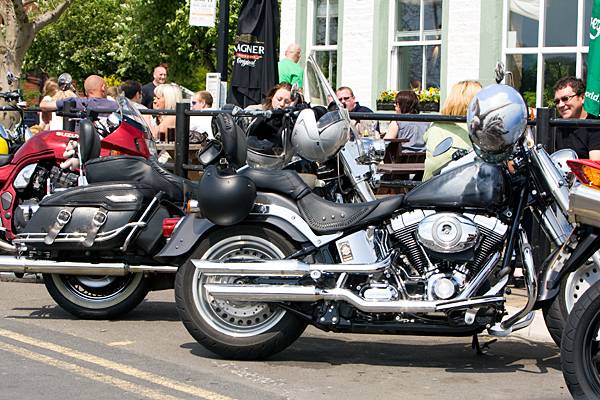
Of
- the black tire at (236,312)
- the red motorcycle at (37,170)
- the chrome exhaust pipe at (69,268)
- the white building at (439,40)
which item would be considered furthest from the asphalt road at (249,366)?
the white building at (439,40)

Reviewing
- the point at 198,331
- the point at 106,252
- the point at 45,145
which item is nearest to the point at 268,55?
the point at 45,145

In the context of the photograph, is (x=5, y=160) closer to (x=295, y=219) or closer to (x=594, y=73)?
(x=295, y=219)

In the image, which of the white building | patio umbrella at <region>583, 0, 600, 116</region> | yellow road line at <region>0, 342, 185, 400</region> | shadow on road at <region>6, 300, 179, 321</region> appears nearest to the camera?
yellow road line at <region>0, 342, 185, 400</region>

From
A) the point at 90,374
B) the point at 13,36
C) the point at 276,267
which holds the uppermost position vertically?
the point at 13,36

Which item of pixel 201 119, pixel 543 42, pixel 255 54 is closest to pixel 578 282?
pixel 201 119

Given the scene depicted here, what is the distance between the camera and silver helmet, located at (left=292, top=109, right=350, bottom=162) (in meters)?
7.55

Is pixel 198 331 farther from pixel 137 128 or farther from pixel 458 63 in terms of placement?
pixel 458 63

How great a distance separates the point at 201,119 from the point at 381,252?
5837 millimetres

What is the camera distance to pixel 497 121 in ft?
22.3

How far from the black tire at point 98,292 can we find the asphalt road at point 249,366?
0.32ft

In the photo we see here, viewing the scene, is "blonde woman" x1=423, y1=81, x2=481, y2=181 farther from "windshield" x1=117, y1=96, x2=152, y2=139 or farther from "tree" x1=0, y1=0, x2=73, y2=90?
"tree" x1=0, y1=0, x2=73, y2=90

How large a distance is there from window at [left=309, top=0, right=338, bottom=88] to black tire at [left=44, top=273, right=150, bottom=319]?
9.05m

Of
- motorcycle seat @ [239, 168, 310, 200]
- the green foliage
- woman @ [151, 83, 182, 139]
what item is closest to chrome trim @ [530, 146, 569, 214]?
motorcycle seat @ [239, 168, 310, 200]

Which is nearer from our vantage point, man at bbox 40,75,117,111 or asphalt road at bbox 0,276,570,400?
asphalt road at bbox 0,276,570,400
